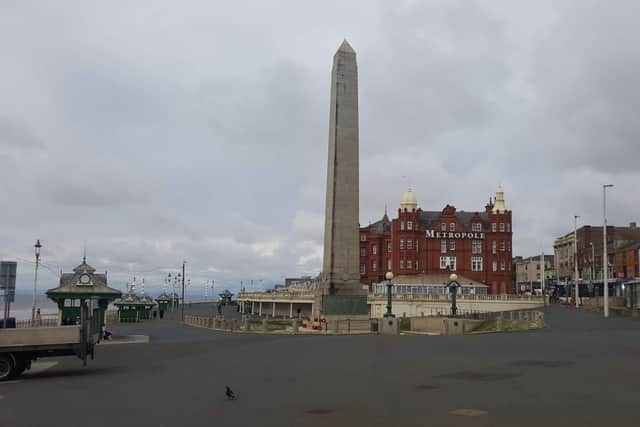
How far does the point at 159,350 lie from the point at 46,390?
11714 mm

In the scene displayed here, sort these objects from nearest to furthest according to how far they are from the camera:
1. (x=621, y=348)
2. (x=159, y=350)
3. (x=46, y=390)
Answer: (x=46, y=390) → (x=621, y=348) → (x=159, y=350)

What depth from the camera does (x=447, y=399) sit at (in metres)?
13.8

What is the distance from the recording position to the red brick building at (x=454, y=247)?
10631 centimetres

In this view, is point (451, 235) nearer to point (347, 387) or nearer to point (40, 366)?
point (40, 366)

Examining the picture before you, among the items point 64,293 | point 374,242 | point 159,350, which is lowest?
point 159,350

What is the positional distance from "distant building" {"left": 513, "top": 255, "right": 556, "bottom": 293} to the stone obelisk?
136 meters

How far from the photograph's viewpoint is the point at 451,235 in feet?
353

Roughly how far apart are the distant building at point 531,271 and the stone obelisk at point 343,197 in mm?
135743

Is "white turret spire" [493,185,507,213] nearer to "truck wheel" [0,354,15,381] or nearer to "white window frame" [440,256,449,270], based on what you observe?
"white window frame" [440,256,449,270]

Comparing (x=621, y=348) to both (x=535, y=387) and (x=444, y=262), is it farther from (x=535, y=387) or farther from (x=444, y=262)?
(x=444, y=262)

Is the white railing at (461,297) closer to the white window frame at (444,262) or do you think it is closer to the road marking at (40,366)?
the white window frame at (444,262)

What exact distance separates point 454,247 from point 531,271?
77.6 meters

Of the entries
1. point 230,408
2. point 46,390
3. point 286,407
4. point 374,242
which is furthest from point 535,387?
point 374,242

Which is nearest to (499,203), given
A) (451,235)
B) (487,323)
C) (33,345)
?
(451,235)
